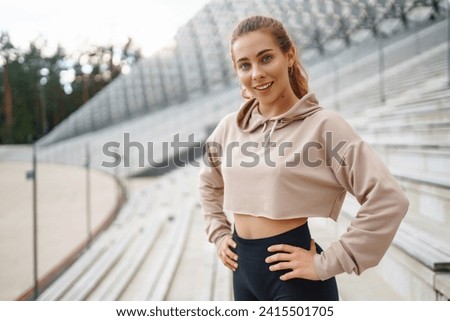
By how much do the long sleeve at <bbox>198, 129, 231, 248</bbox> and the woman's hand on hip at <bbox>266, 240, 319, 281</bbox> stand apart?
0.21 m

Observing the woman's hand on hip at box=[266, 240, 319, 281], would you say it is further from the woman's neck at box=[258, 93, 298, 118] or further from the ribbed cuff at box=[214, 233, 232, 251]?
the woman's neck at box=[258, 93, 298, 118]

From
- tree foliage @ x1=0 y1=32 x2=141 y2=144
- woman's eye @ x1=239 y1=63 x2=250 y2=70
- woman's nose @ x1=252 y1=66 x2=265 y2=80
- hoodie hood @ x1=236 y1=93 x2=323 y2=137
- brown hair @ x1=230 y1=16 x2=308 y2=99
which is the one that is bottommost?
hoodie hood @ x1=236 y1=93 x2=323 y2=137

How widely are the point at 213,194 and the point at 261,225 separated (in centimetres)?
21

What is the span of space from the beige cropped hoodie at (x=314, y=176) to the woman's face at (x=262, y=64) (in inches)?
2.6

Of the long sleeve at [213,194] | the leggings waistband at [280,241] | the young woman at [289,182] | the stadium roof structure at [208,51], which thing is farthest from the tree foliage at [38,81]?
the leggings waistband at [280,241]

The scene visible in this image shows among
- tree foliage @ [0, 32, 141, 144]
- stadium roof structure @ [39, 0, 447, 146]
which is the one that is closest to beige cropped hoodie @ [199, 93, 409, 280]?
tree foliage @ [0, 32, 141, 144]

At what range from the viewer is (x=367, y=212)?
73cm

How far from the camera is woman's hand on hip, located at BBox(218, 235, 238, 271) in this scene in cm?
93

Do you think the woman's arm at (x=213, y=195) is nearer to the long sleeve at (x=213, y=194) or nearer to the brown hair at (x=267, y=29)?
the long sleeve at (x=213, y=194)

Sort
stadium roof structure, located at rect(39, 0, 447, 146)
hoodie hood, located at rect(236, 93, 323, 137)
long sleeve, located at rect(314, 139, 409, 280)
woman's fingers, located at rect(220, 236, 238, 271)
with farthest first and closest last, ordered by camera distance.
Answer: stadium roof structure, located at rect(39, 0, 447, 146) < woman's fingers, located at rect(220, 236, 238, 271) < hoodie hood, located at rect(236, 93, 323, 137) < long sleeve, located at rect(314, 139, 409, 280)

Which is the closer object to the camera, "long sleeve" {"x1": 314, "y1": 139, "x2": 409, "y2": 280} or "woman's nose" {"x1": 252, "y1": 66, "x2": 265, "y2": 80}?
"long sleeve" {"x1": 314, "y1": 139, "x2": 409, "y2": 280}

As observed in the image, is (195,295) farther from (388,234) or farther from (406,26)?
(406,26)

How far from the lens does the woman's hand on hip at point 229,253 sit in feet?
3.06
